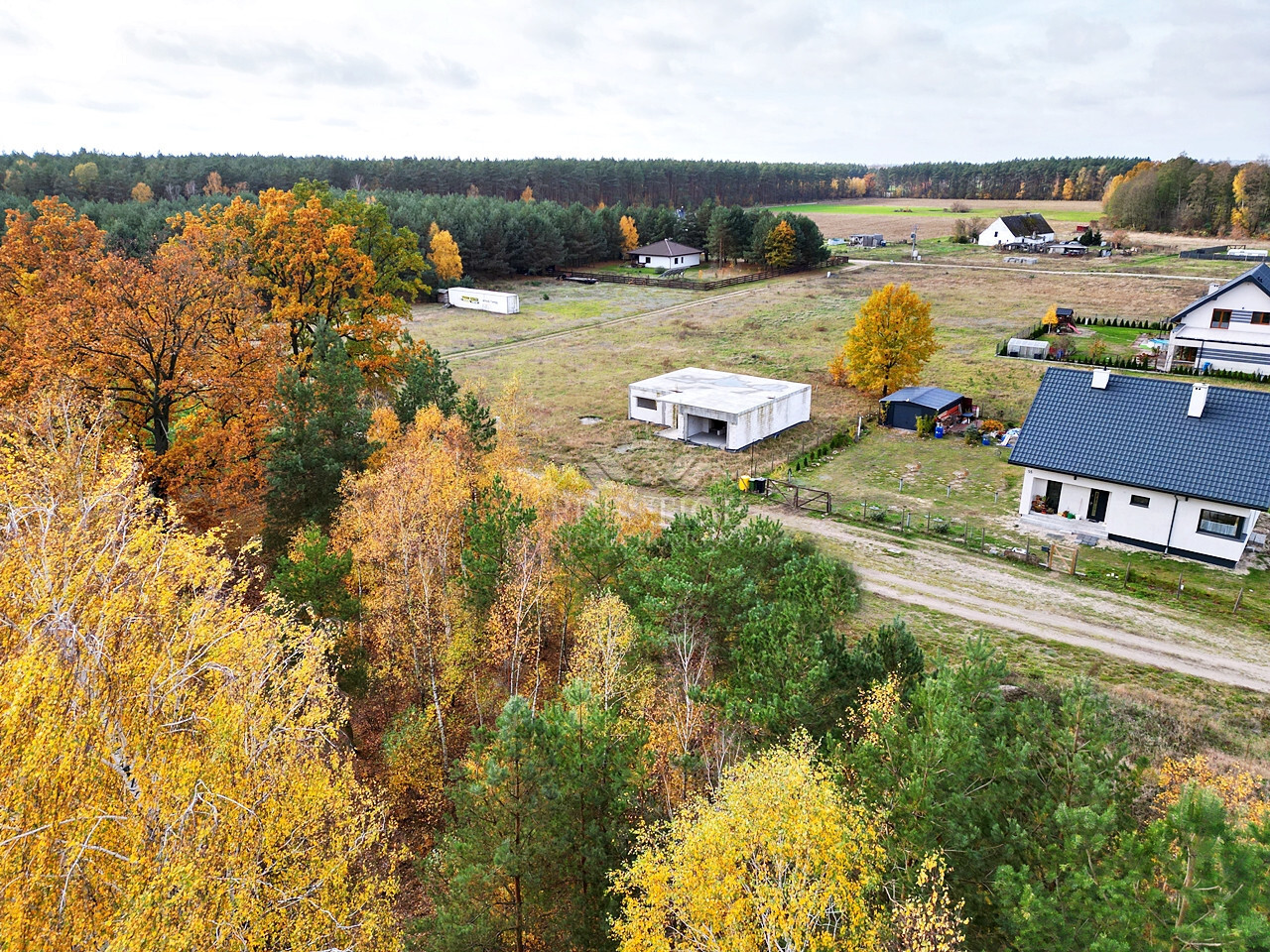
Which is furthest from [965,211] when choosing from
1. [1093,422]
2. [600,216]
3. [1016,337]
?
[1093,422]

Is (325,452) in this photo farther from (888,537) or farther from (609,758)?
(888,537)

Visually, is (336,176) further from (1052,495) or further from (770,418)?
(1052,495)

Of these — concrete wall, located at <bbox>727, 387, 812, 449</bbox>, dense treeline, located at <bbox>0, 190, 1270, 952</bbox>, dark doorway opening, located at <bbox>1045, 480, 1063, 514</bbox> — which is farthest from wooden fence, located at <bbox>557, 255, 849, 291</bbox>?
dense treeline, located at <bbox>0, 190, 1270, 952</bbox>

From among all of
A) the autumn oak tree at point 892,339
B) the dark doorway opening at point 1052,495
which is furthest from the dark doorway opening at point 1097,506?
the autumn oak tree at point 892,339

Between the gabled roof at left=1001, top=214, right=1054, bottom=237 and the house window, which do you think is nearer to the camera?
the house window

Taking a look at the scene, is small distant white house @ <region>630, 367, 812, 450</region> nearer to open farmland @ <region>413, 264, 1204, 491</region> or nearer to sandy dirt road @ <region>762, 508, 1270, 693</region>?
open farmland @ <region>413, 264, 1204, 491</region>

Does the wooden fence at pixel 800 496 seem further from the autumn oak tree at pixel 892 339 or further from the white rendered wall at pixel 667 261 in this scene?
the white rendered wall at pixel 667 261
